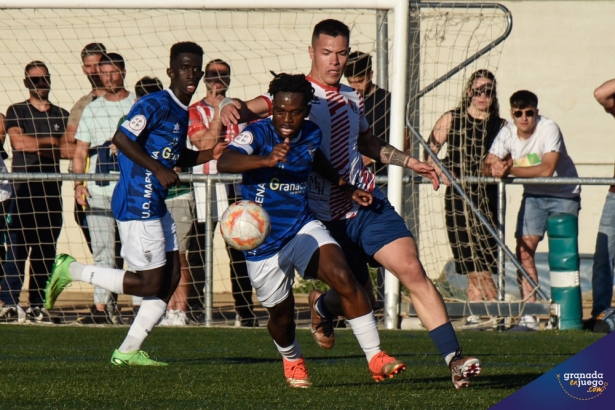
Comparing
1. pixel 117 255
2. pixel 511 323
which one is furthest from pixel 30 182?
pixel 511 323

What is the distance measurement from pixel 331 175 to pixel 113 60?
15.9 feet

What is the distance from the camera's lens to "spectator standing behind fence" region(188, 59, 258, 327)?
10.5 metres

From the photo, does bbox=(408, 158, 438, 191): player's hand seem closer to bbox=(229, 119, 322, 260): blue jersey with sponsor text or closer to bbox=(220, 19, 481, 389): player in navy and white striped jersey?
bbox=(220, 19, 481, 389): player in navy and white striped jersey

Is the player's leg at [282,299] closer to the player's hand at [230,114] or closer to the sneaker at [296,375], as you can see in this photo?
the sneaker at [296,375]

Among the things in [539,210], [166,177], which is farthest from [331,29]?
[539,210]

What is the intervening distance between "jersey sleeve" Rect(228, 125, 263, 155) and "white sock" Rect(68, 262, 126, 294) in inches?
72.3

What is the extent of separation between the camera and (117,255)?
10977 mm

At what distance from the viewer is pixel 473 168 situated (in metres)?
10.7

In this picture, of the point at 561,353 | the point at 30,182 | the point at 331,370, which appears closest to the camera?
the point at 331,370

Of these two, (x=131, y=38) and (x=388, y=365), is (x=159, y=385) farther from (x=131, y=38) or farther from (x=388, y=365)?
(x=131, y=38)

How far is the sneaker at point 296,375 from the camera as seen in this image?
5.97 metres

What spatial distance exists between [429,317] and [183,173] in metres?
4.94

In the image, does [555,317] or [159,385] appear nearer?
[159,385]

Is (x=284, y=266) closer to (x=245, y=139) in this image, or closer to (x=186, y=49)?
(x=245, y=139)
